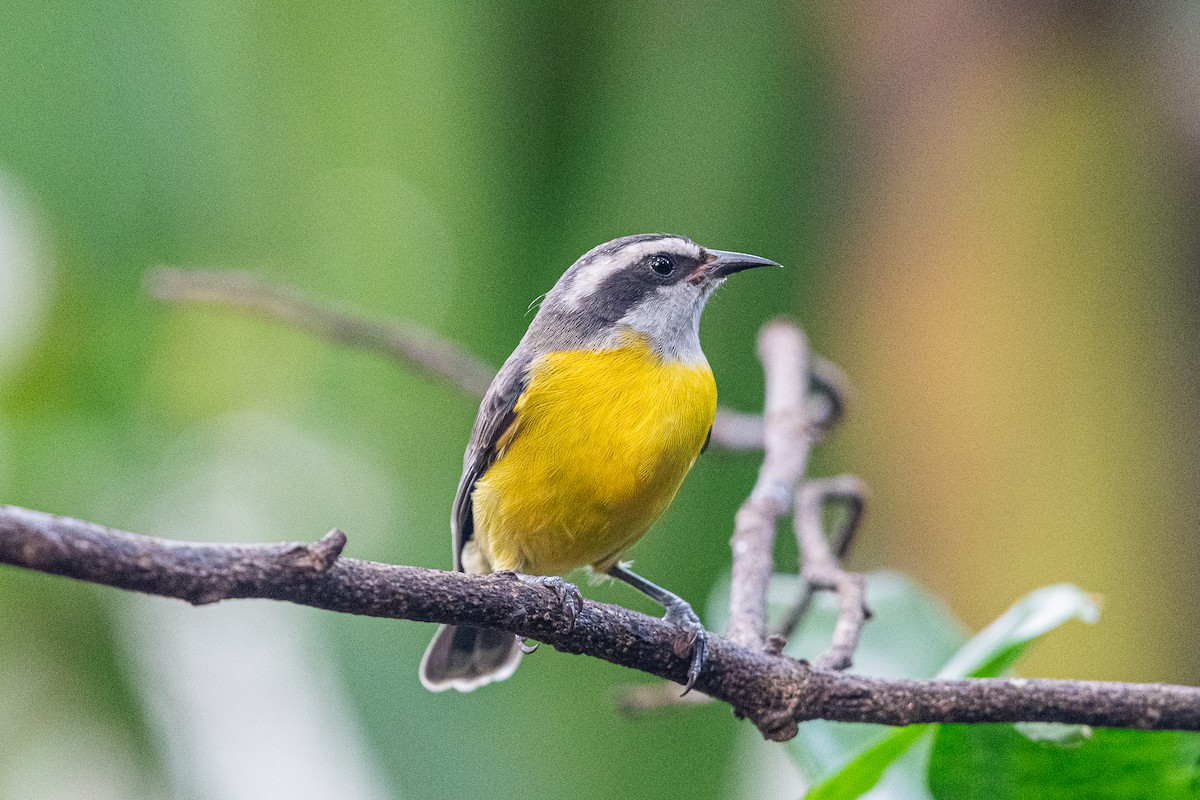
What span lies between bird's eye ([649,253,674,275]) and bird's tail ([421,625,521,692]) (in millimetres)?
1225

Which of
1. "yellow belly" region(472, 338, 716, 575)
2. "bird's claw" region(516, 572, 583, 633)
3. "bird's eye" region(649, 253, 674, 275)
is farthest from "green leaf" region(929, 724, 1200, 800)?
"bird's eye" region(649, 253, 674, 275)

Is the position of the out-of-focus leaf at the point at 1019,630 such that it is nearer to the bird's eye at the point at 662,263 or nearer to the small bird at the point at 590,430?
the small bird at the point at 590,430

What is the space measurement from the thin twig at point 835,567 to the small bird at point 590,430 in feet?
1.20

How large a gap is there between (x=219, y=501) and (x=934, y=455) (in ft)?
13.1

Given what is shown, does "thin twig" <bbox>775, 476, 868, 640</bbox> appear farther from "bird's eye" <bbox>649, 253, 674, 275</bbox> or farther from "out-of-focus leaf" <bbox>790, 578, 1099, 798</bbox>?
"bird's eye" <bbox>649, 253, 674, 275</bbox>

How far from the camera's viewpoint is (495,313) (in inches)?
251

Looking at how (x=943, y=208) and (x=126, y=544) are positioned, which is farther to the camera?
(x=943, y=208)

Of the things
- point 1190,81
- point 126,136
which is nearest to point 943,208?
point 1190,81

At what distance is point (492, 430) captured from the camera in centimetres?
329

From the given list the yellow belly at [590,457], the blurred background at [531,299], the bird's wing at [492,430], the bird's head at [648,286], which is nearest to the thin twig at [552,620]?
the yellow belly at [590,457]

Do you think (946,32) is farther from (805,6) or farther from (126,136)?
(126,136)

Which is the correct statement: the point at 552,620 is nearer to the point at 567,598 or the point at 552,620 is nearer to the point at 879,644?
the point at 567,598

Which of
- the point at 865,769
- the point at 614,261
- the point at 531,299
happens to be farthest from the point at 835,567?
the point at 531,299

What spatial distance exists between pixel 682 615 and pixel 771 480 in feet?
2.07
